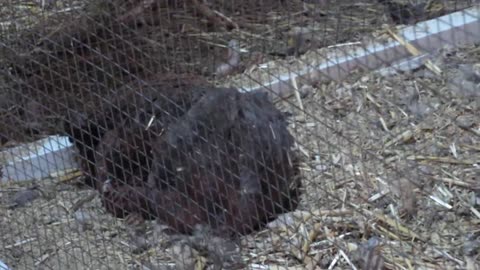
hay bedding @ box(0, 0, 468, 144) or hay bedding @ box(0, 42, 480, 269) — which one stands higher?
hay bedding @ box(0, 0, 468, 144)

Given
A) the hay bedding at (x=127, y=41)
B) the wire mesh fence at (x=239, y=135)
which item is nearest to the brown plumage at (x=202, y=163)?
the wire mesh fence at (x=239, y=135)

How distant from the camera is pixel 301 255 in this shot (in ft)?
9.71

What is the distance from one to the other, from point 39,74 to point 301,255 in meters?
1.12

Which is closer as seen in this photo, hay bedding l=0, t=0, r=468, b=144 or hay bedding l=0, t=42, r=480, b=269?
hay bedding l=0, t=42, r=480, b=269

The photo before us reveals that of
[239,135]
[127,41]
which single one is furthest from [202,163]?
[127,41]

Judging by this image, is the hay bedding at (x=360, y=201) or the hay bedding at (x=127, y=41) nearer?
the hay bedding at (x=360, y=201)

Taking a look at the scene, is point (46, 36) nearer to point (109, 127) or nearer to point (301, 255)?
point (109, 127)

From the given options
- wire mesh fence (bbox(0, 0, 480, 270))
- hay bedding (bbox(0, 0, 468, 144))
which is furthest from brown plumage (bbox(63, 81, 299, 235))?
hay bedding (bbox(0, 0, 468, 144))

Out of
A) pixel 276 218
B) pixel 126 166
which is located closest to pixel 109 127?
pixel 126 166

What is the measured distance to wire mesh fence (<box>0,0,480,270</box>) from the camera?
301cm

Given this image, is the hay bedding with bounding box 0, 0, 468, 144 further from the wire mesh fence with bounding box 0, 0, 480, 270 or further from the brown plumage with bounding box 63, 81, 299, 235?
the brown plumage with bounding box 63, 81, 299, 235

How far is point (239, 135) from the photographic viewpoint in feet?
10.1

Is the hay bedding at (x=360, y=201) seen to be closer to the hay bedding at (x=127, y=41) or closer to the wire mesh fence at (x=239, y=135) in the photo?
the wire mesh fence at (x=239, y=135)

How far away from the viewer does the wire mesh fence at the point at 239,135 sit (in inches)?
118
